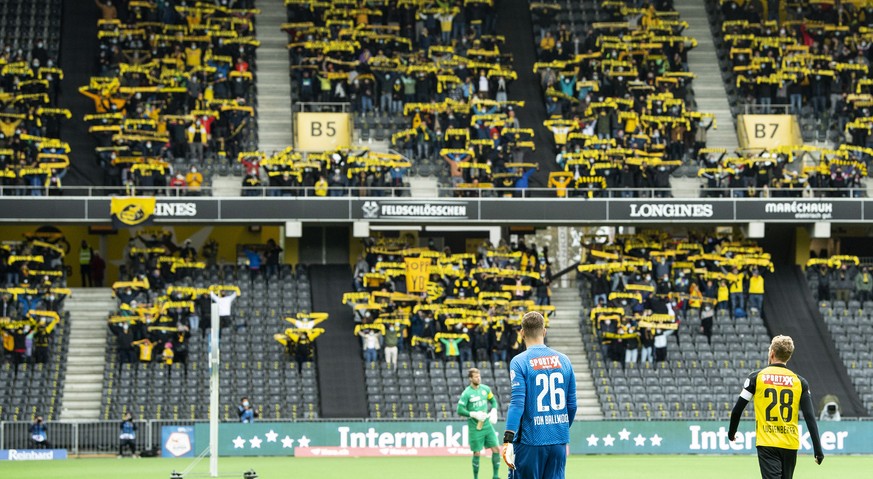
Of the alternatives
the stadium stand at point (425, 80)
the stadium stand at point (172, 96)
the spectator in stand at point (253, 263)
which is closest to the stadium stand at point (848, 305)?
the stadium stand at point (425, 80)

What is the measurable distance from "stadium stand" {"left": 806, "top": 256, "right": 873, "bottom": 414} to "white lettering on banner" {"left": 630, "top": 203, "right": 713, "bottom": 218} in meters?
4.14

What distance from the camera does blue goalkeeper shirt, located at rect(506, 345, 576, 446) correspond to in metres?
13.0

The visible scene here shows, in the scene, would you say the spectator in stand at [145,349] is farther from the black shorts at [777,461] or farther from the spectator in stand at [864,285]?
the black shorts at [777,461]

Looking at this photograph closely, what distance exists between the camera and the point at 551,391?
43.2ft

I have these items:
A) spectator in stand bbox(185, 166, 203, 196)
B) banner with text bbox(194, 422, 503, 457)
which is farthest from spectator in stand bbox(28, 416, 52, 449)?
spectator in stand bbox(185, 166, 203, 196)

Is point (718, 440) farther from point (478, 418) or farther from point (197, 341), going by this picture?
point (197, 341)

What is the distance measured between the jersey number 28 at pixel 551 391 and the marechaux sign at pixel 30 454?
23.7 metres

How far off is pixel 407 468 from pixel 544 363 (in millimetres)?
17753

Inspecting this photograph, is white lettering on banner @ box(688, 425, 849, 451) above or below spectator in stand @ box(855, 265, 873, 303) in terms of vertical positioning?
below

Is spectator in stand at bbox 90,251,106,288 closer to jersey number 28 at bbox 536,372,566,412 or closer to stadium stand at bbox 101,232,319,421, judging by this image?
stadium stand at bbox 101,232,319,421

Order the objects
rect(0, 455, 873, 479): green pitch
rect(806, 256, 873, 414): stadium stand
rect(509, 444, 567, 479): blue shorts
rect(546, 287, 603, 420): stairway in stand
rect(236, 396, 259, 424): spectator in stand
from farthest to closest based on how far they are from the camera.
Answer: rect(806, 256, 873, 414): stadium stand, rect(546, 287, 603, 420): stairway in stand, rect(236, 396, 259, 424): spectator in stand, rect(0, 455, 873, 479): green pitch, rect(509, 444, 567, 479): blue shorts

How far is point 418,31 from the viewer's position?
4834cm

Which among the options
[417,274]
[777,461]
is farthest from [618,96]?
[777,461]

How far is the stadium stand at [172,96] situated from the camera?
42406 mm
